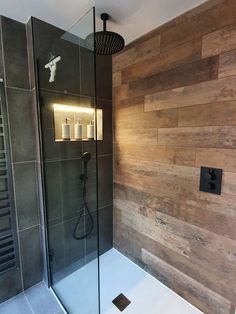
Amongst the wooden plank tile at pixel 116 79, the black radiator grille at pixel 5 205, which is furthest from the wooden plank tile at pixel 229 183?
the black radiator grille at pixel 5 205

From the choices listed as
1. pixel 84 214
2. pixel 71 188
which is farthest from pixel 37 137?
pixel 84 214

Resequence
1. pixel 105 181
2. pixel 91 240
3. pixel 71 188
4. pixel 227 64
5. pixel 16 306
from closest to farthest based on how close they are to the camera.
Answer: pixel 227 64, pixel 16 306, pixel 71 188, pixel 91 240, pixel 105 181

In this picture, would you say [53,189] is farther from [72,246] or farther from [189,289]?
[189,289]

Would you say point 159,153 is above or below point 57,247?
above

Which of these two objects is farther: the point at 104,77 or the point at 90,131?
the point at 104,77

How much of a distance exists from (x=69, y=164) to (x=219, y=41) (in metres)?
1.51

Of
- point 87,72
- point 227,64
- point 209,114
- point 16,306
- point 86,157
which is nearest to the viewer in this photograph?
point 227,64

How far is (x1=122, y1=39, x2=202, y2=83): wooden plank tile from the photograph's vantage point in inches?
53.5

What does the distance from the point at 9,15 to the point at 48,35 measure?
0.95 feet

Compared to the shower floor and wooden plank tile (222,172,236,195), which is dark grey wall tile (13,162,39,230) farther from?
wooden plank tile (222,172,236,195)

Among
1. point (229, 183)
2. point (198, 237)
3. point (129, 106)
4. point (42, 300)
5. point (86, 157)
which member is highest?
point (129, 106)

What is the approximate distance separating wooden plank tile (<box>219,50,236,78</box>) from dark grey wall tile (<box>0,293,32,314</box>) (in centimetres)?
236

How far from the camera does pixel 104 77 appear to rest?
199cm

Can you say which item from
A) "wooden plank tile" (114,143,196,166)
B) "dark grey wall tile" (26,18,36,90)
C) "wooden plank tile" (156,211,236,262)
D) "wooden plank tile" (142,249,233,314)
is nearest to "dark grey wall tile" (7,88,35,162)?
"dark grey wall tile" (26,18,36,90)
